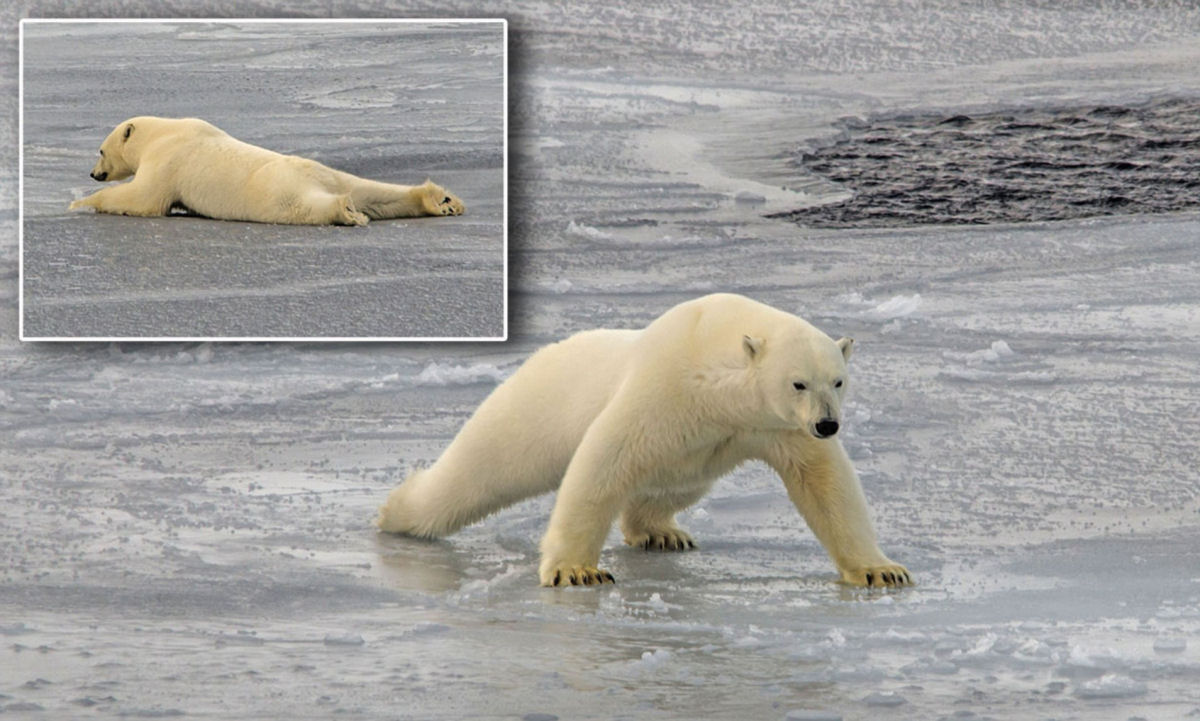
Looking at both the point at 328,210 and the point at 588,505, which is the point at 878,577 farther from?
Result: the point at 328,210

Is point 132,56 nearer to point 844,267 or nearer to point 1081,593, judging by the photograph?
point 844,267

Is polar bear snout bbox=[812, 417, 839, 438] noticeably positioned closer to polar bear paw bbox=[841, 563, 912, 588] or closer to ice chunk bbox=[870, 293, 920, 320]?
polar bear paw bbox=[841, 563, 912, 588]

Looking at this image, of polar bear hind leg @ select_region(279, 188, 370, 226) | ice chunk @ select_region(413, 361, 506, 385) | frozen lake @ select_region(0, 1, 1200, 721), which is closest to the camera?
frozen lake @ select_region(0, 1, 1200, 721)

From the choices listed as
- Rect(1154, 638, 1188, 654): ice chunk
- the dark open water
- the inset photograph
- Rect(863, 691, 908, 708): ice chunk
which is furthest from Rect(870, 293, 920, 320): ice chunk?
Rect(863, 691, 908, 708): ice chunk

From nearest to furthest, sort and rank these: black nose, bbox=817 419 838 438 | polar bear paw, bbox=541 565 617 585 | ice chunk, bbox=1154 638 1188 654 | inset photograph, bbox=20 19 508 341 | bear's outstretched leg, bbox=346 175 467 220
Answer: ice chunk, bbox=1154 638 1188 654 < black nose, bbox=817 419 838 438 < polar bear paw, bbox=541 565 617 585 < inset photograph, bbox=20 19 508 341 < bear's outstretched leg, bbox=346 175 467 220

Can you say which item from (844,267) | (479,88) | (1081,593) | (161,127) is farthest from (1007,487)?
(161,127)

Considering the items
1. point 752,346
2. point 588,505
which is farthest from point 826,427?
point 588,505

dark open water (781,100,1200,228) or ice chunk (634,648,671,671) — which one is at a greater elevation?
dark open water (781,100,1200,228)
